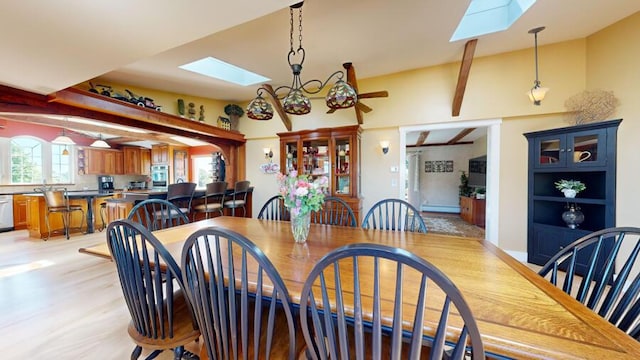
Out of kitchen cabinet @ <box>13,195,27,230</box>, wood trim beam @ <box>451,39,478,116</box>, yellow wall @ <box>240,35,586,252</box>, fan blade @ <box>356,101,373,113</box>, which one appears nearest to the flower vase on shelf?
yellow wall @ <box>240,35,586,252</box>

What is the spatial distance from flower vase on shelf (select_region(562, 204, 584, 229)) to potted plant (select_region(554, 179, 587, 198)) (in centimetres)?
22

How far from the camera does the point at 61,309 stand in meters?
2.18

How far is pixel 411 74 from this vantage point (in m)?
3.84

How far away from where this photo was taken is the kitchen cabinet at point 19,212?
202 inches

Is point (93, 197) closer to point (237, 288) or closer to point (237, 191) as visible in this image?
point (237, 191)

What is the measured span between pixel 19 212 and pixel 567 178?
9.87 metres

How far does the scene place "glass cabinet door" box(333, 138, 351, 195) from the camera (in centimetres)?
409

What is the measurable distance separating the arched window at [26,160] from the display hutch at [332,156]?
5896 millimetres

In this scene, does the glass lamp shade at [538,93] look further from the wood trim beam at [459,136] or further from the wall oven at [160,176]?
the wall oven at [160,176]

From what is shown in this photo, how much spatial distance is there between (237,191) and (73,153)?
17.3 feet

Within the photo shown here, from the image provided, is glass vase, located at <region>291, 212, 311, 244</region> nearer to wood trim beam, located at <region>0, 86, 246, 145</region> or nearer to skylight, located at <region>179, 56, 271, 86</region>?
skylight, located at <region>179, 56, 271, 86</region>

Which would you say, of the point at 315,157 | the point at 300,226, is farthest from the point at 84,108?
the point at 300,226

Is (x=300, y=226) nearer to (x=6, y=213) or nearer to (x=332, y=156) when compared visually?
(x=332, y=156)

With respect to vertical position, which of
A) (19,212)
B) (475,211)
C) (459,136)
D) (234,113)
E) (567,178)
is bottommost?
(475,211)
